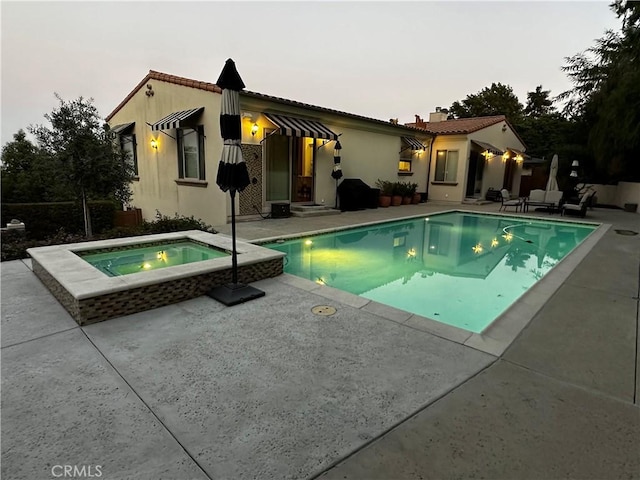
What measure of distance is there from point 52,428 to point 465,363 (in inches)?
124

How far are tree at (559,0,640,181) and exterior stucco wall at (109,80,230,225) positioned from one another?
16201mm

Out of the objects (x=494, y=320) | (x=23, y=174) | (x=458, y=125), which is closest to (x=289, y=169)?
(x=494, y=320)

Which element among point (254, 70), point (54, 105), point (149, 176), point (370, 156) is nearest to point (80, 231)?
point (54, 105)

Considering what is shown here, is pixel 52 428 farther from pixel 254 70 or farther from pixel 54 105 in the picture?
pixel 254 70

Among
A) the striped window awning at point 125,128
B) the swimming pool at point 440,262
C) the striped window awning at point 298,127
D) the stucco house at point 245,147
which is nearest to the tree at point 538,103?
the stucco house at point 245,147

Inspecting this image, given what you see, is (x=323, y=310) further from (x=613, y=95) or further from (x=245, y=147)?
(x=613, y=95)

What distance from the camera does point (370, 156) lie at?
15914 millimetres

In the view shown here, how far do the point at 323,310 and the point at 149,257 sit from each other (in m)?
3.57

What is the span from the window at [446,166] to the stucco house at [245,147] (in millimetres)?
2844

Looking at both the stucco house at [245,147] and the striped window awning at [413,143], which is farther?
the striped window awning at [413,143]

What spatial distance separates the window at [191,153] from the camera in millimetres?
11492

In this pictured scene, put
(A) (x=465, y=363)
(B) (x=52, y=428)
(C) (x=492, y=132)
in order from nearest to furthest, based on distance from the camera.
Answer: (B) (x=52, y=428) < (A) (x=465, y=363) < (C) (x=492, y=132)

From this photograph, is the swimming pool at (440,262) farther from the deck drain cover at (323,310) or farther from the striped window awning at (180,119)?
the striped window awning at (180,119)

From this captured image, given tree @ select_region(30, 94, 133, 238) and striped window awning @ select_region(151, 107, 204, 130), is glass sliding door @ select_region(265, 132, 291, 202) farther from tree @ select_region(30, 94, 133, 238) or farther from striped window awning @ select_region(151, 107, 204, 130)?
tree @ select_region(30, 94, 133, 238)
